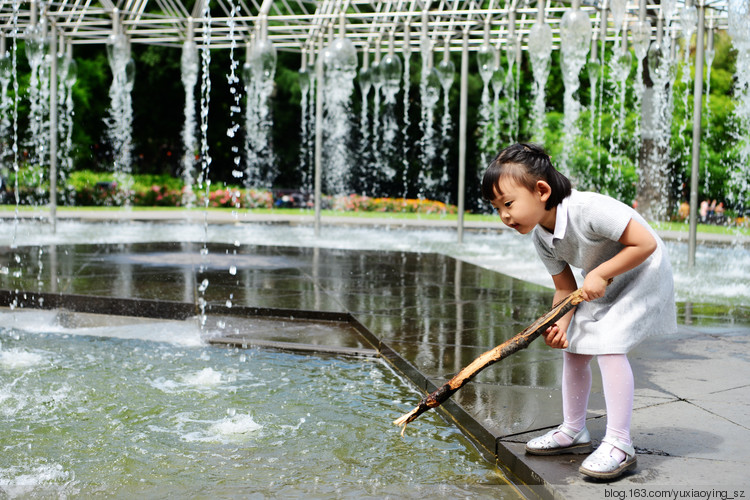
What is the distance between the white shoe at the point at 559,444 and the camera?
12.0 ft

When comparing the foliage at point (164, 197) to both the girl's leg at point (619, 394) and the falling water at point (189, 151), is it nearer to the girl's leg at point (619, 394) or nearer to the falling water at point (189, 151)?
the falling water at point (189, 151)

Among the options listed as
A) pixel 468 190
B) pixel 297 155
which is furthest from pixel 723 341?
pixel 297 155

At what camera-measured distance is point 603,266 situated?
3.33m

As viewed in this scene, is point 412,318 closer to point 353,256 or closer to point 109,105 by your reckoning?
point 353,256

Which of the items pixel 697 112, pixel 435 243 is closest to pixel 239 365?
pixel 697 112

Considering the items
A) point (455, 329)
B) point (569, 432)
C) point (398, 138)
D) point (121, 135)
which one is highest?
point (121, 135)

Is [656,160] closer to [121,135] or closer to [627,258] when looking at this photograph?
[627,258]

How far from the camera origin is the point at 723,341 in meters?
6.30

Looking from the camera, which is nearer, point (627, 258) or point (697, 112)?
point (627, 258)

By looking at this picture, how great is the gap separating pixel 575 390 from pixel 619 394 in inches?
11.5

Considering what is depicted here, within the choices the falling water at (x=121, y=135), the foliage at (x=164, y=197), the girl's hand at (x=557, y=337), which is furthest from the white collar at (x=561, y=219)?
the foliage at (x=164, y=197)

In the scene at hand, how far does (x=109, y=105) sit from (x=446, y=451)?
34.5 metres

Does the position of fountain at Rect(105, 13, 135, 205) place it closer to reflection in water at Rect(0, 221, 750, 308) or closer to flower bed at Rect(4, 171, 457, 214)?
flower bed at Rect(4, 171, 457, 214)

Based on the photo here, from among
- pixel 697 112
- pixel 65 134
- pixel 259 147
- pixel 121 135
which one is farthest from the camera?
pixel 121 135
